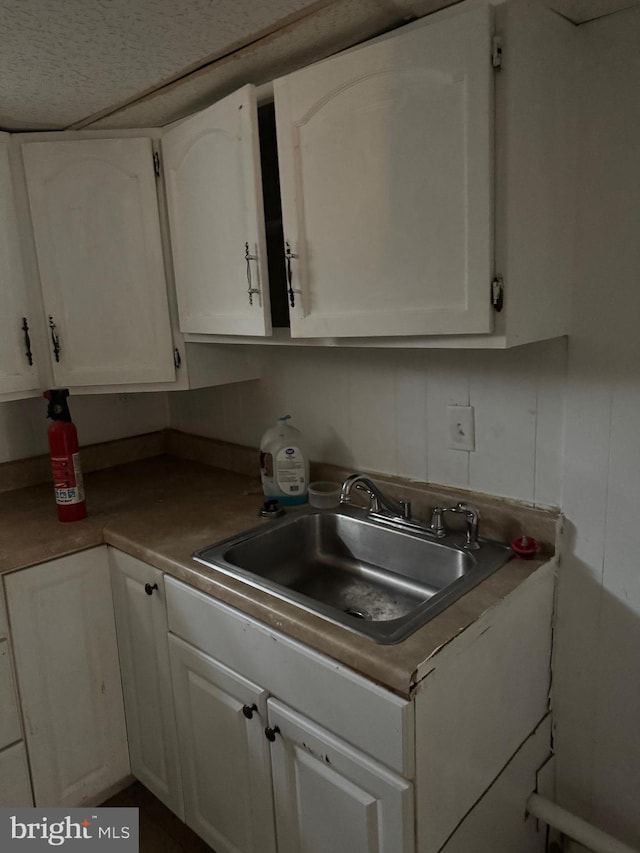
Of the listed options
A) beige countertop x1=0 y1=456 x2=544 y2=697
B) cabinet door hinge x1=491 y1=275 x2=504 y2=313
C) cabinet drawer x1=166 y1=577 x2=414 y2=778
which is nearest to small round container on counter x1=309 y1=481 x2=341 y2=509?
beige countertop x1=0 y1=456 x2=544 y2=697

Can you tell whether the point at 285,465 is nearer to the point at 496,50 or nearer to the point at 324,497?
the point at 324,497

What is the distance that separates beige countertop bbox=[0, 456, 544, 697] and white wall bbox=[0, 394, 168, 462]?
0.45 ft

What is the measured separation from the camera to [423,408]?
5.21ft

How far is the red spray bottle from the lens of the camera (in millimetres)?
1699

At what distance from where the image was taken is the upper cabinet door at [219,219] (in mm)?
1440

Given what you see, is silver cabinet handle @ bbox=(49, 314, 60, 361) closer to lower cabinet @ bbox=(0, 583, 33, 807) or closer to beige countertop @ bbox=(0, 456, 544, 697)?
beige countertop @ bbox=(0, 456, 544, 697)

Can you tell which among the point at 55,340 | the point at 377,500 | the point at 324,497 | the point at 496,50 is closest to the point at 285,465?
the point at 324,497

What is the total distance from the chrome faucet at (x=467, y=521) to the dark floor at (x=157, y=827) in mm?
1085

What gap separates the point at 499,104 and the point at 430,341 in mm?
432

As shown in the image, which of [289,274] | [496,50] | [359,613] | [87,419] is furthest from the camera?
[87,419]

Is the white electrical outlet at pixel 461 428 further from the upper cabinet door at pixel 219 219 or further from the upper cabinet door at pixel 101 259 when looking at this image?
the upper cabinet door at pixel 101 259
